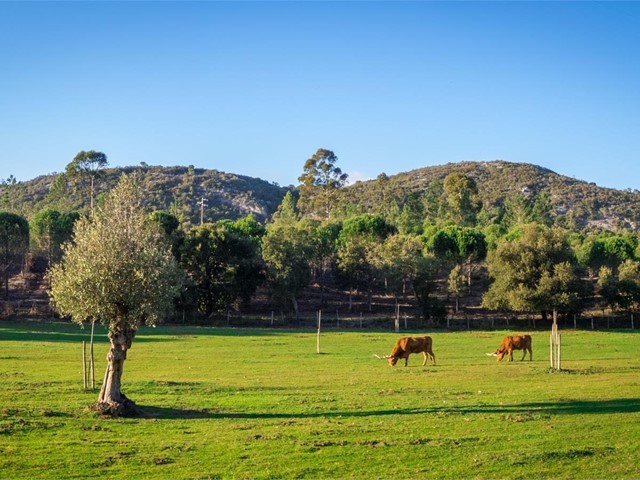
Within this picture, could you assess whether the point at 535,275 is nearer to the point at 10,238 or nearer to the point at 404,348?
the point at 404,348

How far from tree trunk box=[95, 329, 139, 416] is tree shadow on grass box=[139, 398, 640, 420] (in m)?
0.69

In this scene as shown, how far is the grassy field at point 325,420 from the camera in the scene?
17266 millimetres

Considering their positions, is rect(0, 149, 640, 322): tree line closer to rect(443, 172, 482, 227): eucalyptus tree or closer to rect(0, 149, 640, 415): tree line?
rect(0, 149, 640, 415): tree line

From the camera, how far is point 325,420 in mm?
23312

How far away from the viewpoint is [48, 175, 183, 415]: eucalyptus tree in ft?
83.5

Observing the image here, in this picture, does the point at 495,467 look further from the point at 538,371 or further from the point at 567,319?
the point at 567,319

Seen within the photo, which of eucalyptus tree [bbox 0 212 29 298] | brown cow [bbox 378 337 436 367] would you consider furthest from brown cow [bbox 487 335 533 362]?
eucalyptus tree [bbox 0 212 29 298]

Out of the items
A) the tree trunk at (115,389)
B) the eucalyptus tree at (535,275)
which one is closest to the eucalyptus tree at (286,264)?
the eucalyptus tree at (535,275)

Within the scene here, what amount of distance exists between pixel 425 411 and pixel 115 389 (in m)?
11.0

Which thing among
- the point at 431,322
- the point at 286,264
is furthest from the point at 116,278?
the point at 286,264

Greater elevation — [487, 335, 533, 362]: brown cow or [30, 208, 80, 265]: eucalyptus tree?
[30, 208, 80, 265]: eucalyptus tree

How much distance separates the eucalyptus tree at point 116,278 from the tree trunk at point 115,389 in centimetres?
4

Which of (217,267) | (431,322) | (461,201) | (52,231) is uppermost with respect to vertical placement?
(461,201)

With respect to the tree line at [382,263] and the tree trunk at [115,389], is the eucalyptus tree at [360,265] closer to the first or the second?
the tree line at [382,263]
